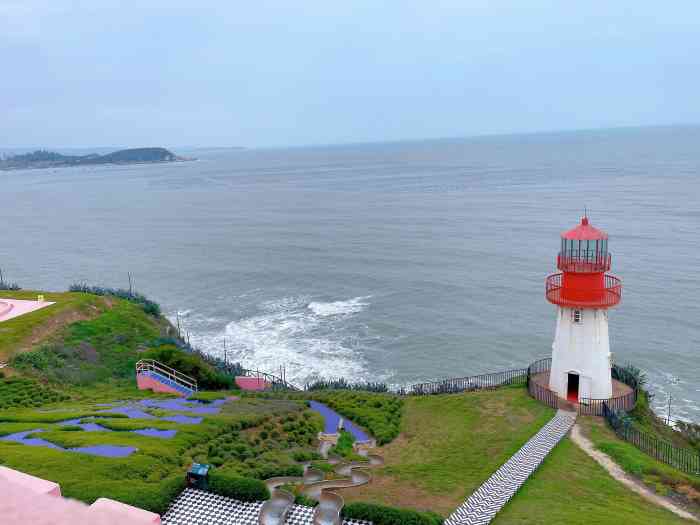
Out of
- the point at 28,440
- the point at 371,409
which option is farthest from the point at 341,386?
the point at 28,440

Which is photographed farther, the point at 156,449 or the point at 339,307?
the point at 339,307

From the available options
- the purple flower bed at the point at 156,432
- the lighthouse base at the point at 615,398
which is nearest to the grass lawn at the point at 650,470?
the lighthouse base at the point at 615,398

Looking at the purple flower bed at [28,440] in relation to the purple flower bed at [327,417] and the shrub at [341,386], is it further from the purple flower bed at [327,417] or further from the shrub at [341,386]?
the shrub at [341,386]

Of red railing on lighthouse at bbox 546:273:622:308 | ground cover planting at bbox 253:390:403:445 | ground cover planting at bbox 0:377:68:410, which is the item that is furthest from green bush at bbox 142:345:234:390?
red railing on lighthouse at bbox 546:273:622:308

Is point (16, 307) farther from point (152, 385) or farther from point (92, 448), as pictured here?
point (92, 448)

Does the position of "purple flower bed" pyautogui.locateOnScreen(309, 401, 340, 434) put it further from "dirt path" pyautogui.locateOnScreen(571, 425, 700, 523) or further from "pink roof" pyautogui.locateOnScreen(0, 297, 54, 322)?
"pink roof" pyautogui.locateOnScreen(0, 297, 54, 322)

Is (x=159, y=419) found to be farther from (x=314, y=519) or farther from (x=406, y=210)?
(x=406, y=210)

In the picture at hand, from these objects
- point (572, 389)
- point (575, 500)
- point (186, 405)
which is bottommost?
point (186, 405)
